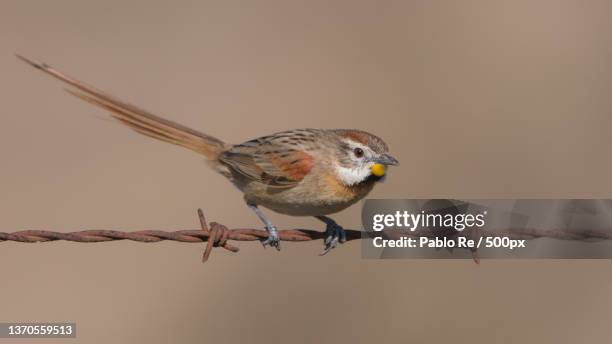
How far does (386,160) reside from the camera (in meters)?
7.94

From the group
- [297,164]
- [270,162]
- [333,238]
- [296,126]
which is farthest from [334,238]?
[296,126]

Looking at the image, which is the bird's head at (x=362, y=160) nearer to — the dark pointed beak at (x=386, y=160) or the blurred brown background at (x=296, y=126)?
the dark pointed beak at (x=386, y=160)

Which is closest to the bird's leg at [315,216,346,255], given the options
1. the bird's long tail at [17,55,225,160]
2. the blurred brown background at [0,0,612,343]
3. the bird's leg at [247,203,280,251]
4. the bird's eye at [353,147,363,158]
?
the bird's leg at [247,203,280,251]

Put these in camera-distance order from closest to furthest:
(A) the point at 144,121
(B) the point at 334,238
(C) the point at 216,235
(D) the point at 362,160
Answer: (C) the point at 216,235
(A) the point at 144,121
(D) the point at 362,160
(B) the point at 334,238

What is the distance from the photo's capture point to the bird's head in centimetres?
800

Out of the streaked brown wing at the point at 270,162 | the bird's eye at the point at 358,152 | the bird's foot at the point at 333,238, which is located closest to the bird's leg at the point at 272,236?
the streaked brown wing at the point at 270,162

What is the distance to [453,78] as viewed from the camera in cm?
1515

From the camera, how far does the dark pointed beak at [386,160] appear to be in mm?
7922

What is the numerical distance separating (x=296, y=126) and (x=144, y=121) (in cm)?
595

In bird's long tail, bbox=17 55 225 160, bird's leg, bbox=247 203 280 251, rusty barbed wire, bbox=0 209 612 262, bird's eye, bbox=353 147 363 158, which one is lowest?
rusty barbed wire, bbox=0 209 612 262

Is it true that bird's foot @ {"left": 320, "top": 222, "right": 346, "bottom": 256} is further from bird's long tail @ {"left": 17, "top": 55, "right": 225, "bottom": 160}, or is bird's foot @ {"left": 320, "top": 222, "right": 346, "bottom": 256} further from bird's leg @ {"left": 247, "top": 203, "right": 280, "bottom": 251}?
bird's long tail @ {"left": 17, "top": 55, "right": 225, "bottom": 160}

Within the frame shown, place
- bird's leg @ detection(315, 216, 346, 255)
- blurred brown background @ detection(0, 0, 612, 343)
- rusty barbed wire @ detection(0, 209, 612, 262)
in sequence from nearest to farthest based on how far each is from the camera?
rusty barbed wire @ detection(0, 209, 612, 262), bird's leg @ detection(315, 216, 346, 255), blurred brown background @ detection(0, 0, 612, 343)

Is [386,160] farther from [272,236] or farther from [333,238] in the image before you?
[272,236]

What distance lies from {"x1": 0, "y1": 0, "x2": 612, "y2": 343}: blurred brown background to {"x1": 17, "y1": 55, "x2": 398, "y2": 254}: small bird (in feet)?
10.2
